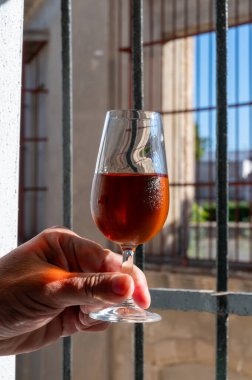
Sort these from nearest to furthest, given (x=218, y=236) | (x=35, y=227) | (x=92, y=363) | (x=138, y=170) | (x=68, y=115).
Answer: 1. (x=138, y=170)
2. (x=218, y=236)
3. (x=68, y=115)
4. (x=92, y=363)
5. (x=35, y=227)

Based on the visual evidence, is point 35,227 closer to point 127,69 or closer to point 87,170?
point 87,170

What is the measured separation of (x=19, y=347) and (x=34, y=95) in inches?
232

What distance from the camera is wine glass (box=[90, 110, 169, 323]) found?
64 cm

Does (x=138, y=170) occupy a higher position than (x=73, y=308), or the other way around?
(x=138, y=170)

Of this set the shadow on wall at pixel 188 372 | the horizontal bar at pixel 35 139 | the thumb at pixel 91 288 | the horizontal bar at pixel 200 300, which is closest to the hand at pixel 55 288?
the thumb at pixel 91 288

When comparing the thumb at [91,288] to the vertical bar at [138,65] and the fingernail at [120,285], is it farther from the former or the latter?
the vertical bar at [138,65]

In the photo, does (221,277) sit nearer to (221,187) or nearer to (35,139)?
(221,187)

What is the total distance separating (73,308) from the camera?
688mm

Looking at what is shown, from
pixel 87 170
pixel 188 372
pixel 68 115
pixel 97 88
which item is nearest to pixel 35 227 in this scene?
pixel 87 170

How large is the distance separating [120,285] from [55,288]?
6cm

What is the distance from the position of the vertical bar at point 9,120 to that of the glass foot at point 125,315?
29 cm

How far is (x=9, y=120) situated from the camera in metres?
0.93

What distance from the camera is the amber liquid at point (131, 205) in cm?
64

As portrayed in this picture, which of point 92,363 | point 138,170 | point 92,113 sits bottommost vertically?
point 92,363
